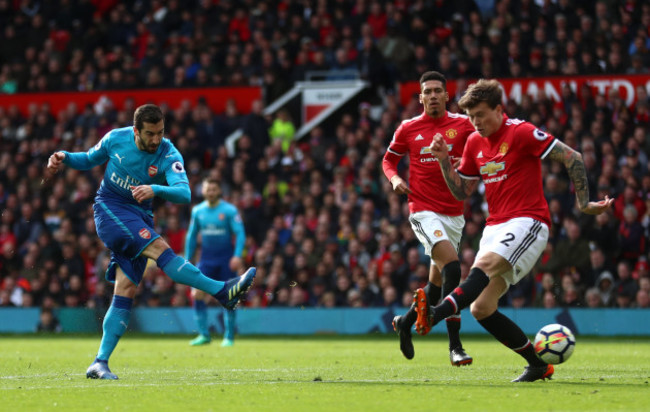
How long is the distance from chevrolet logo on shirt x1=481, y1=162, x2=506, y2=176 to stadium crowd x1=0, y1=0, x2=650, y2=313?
877 centimetres

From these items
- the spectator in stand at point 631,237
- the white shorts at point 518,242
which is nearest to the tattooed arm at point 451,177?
the white shorts at point 518,242

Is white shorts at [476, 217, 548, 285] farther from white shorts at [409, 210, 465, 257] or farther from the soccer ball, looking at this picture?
white shorts at [409, 210, 465, 257]

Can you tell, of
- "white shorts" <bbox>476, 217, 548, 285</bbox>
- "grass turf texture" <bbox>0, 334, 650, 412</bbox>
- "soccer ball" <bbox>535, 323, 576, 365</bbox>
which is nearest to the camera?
"grass turf texture" <bbox>0, 334, 650, 412</bbox>

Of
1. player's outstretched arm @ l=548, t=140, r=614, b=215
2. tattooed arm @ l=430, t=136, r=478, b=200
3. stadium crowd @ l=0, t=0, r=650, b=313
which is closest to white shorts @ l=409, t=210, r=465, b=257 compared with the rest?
tattooed arm @ l=430, t=136, r=478, b=200

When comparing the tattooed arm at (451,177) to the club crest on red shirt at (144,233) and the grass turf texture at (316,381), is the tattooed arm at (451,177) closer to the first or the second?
the grass turf texture at (316,381)

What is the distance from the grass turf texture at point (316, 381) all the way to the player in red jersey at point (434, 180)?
36.8 inches

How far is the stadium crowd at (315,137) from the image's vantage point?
1708cm

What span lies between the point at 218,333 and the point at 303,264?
1912mm

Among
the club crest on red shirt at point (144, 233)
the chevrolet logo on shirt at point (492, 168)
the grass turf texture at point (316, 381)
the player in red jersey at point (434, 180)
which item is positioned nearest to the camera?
the grass turf texture at point (316, 381)

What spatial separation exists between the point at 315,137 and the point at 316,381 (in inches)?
519

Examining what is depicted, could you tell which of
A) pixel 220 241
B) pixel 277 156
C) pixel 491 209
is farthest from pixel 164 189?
pixel 277 156

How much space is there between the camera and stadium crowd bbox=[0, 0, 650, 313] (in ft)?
56.0

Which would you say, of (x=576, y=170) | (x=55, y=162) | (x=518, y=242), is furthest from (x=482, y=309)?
(x=55, y=162)

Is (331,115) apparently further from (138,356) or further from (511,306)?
(138,356)
